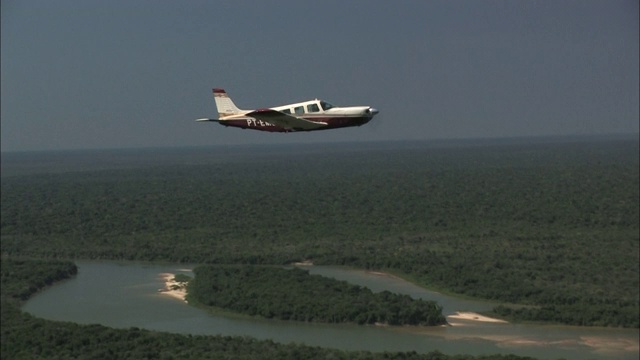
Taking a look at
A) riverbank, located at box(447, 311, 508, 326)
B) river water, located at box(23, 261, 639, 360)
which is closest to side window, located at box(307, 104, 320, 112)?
river water, located at box(23, 261, 639, 360)

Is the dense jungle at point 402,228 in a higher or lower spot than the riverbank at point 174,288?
lower

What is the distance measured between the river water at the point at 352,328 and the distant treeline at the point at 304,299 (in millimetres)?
698

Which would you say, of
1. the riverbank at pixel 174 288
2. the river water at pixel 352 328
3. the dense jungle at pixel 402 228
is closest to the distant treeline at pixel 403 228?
the dense jungle at pixel 402 228

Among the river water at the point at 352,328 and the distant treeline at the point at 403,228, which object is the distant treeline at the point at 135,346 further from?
the distant treeline at the point at 403,228

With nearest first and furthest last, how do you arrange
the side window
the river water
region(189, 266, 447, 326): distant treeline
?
the side window → the river water → region(189, 266, 447, 326): distant treeline

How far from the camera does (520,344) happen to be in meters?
51.1

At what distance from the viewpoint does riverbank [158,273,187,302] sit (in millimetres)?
63188

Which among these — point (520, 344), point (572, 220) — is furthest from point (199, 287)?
point (572, 220)

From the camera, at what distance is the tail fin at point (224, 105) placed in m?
18.5

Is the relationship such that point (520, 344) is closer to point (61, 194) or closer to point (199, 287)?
point (199, 287)

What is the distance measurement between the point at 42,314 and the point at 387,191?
8013 centimetres

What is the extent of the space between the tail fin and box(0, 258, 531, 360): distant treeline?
1081 inches

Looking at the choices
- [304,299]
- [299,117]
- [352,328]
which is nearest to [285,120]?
[299,117]

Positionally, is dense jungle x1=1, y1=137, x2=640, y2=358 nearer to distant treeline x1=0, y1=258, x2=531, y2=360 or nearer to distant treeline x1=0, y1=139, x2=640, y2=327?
distant treeline x1=0, y1=139, x2=640, y2=327
